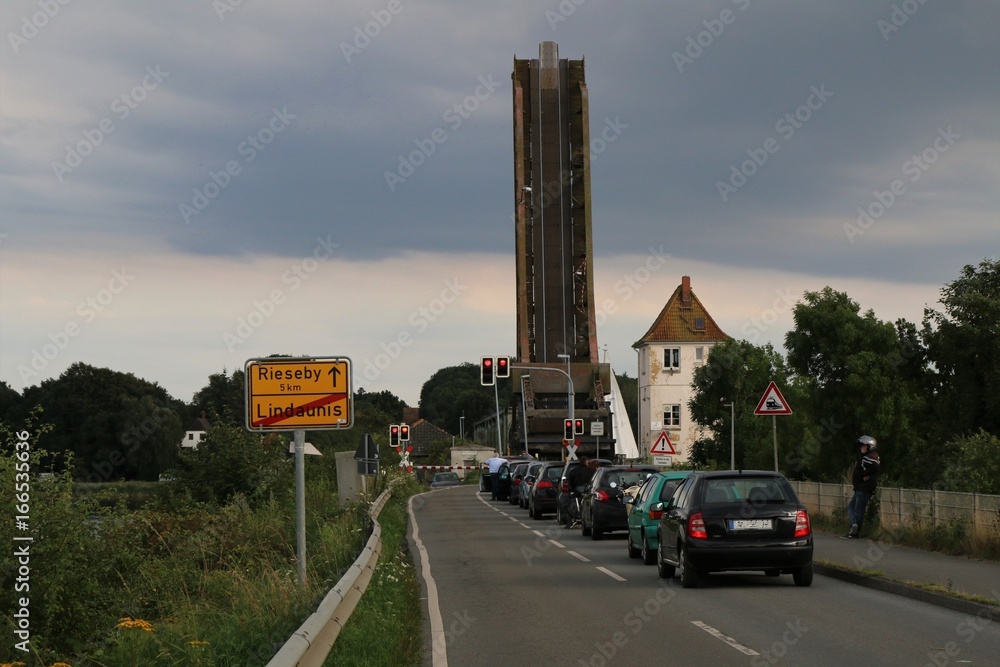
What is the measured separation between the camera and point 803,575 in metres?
16.0

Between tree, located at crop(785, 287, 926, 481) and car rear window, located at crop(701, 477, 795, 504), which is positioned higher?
tree, located at crop(785, 287, 926, 481)

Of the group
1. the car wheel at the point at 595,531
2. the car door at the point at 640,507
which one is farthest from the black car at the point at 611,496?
the car door at the point at 640,507

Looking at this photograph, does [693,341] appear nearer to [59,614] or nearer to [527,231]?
[527,231]

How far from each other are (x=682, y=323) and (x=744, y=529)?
102526mm

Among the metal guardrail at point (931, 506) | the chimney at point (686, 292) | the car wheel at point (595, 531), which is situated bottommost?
the car wheel at point (595, 531)

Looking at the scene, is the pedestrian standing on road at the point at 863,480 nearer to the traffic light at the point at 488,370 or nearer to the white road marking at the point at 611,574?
the white road marking at the point at 611,574

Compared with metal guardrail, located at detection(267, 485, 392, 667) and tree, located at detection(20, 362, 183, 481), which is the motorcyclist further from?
tree, located at detection(20, 362, 183, 481)

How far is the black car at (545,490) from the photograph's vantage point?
36500 millimetres

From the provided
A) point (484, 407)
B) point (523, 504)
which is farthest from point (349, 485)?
point (484, 407)

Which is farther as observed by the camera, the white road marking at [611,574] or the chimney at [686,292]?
the chimney at [686,292]

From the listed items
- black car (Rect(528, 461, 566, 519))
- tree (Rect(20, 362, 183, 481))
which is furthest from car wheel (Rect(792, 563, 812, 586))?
tree (Rect(20, 362, 183, 481))

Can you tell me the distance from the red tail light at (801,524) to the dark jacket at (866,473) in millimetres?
7354

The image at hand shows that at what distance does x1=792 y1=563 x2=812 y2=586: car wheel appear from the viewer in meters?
16.0

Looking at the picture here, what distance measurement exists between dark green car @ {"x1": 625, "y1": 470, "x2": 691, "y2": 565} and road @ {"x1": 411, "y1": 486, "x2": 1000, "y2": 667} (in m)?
0.43
